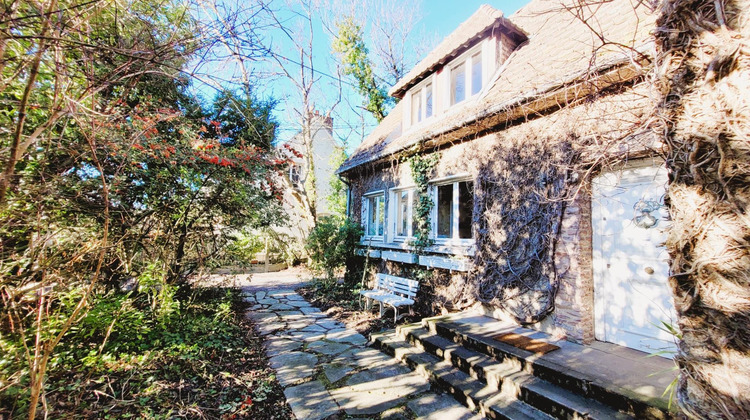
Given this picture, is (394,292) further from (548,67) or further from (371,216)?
(548,67)

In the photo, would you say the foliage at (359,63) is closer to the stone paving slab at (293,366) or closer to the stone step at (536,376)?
the stone step at (536,376)

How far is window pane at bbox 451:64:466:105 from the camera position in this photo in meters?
6.22

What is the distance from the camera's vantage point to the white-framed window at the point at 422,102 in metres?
7.14

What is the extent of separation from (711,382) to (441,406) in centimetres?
257

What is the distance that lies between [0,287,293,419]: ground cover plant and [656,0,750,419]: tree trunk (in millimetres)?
3243

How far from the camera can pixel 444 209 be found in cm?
634

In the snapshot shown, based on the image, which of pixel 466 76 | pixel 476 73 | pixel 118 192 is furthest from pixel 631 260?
pixel 118 192

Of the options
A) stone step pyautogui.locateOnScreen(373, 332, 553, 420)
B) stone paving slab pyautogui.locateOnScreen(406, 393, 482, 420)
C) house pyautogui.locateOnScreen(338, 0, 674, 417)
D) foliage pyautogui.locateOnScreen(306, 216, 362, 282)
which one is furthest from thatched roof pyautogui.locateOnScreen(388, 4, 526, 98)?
stone paving slab pyautogui.locateOnScreen(406, 393, 482, 420)

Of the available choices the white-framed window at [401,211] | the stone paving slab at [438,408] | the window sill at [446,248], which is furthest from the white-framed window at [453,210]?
the stone paving slab at [438,408]

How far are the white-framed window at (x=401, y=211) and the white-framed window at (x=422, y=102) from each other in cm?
182

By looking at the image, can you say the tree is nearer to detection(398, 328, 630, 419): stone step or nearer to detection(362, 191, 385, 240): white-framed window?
detection(362, 191, 385, 240): white-framed window

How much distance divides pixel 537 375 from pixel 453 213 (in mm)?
3234

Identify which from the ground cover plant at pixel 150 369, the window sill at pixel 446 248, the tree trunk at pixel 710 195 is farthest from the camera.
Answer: the window sill at pixel 446 248

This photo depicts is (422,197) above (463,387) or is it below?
above
